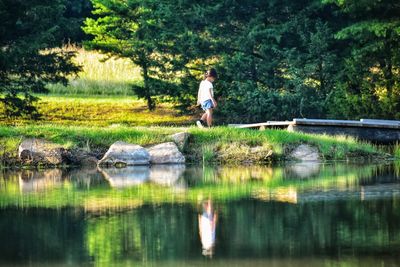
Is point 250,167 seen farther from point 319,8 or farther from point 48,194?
point 319,8

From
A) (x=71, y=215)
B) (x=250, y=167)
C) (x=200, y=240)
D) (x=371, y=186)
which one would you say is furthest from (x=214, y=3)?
(x=200, y=240)

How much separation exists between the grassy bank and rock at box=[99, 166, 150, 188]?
1345 millimetres

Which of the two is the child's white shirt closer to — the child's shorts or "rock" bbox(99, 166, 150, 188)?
the child's shorts

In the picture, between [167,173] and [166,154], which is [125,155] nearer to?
[166,154]

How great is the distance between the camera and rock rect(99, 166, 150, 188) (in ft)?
64.7

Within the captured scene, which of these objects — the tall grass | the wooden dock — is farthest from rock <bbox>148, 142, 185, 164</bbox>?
the tall grass

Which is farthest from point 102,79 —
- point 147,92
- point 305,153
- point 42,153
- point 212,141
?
point 305,153

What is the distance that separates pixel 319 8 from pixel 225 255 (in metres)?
26.0

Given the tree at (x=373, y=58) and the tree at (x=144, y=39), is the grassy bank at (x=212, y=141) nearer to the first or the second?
the tree at (x=373, y=58)

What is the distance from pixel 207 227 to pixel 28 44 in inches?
798

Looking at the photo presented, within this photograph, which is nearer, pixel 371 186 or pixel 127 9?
pixel 371 186

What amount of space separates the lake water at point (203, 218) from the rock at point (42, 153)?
7.21 ft

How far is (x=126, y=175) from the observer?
21531mm

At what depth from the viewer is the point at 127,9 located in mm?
39438
